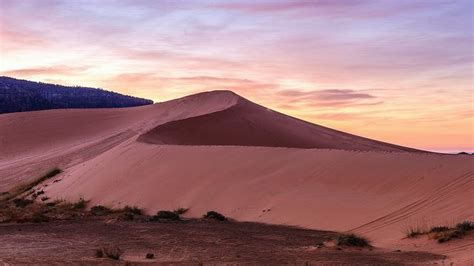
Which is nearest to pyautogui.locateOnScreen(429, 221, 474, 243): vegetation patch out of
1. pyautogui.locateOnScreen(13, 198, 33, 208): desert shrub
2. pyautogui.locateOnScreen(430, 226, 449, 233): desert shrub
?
pyautogui.locateOnScreen(430, 226, 449, 233): desert shrub

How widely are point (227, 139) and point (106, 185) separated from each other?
57.3 feet

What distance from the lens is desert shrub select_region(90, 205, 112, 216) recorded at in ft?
86.9

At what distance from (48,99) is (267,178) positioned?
113 meters

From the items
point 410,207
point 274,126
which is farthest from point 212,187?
point 274,126

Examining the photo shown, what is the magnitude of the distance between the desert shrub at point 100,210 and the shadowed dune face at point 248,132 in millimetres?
15473

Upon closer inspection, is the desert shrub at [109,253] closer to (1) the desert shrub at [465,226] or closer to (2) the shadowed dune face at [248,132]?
(1) the desert shrub at [465,226]

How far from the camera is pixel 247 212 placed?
24.0 meters

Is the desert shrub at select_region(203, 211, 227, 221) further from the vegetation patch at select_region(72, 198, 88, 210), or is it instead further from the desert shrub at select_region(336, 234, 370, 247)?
the vegetation patch at select_region(72, 198, 88, 210)

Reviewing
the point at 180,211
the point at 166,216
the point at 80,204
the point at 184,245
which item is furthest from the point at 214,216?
the point at 80,204

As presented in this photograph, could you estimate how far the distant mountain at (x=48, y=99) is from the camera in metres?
120

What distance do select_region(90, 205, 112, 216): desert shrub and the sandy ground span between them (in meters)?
2.82

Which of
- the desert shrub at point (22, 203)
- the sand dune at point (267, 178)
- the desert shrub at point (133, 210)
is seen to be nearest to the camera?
the sand dune at point (267, 178)

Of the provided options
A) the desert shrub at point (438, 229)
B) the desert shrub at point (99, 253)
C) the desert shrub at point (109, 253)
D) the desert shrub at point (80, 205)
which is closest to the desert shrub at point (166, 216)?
the desert shrub at point (80, 205)

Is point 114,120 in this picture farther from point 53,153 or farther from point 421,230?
point 421,230
